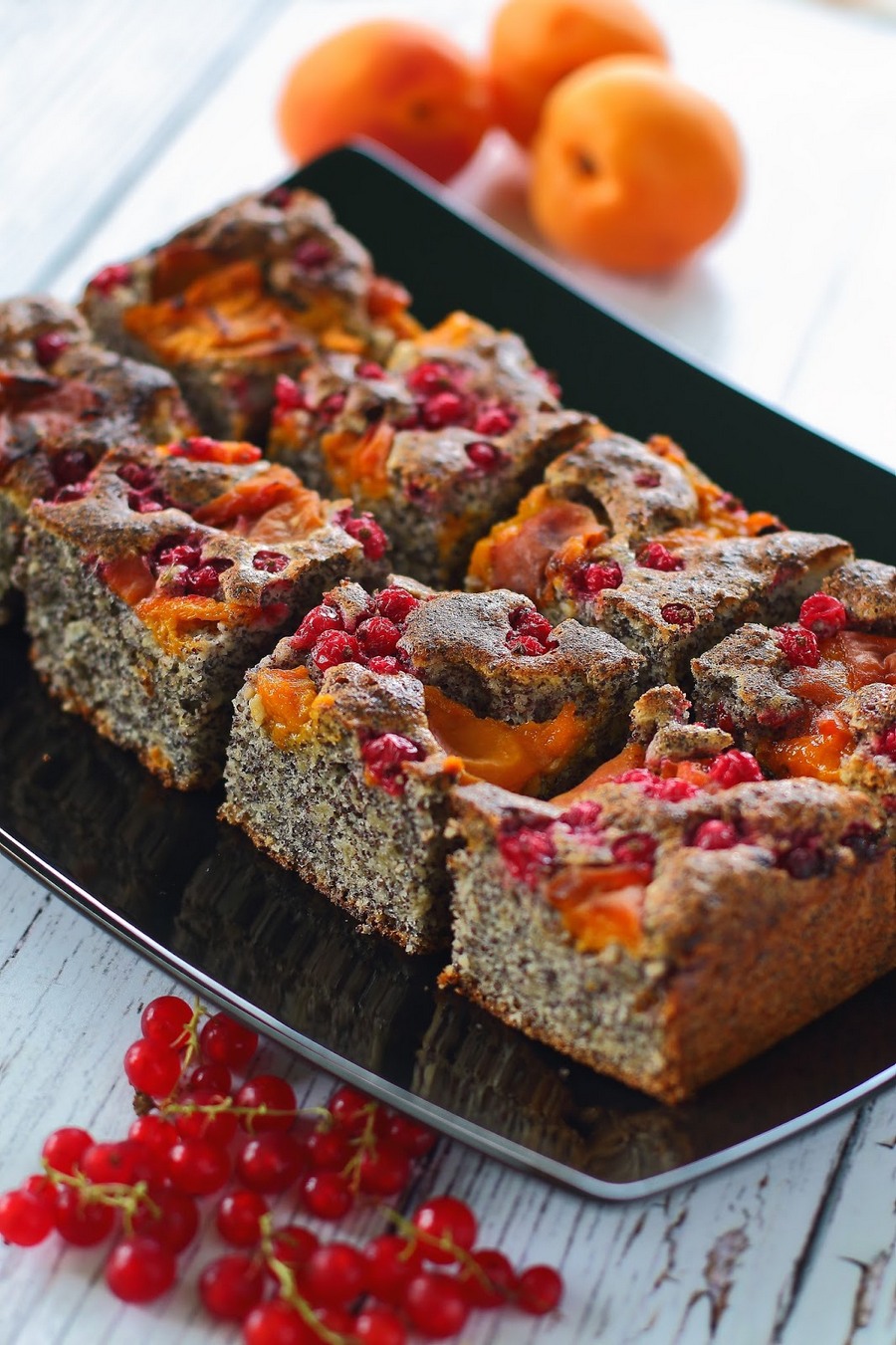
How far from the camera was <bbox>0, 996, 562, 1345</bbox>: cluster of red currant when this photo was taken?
280 cm

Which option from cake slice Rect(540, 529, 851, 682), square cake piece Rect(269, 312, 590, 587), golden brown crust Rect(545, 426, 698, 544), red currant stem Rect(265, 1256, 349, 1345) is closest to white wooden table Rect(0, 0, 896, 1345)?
red currant stem Rect(265, 1256, 349, 1345)

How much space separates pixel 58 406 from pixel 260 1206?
2.24 m

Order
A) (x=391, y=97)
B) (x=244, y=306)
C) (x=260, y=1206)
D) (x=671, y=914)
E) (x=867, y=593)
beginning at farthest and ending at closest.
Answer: (x=391, y=97)
(x=244, y=306)
(x=867, y=593)
(x=260, y=1206)
(x=671, y=914)

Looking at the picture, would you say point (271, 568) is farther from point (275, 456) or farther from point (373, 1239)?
point (373, 1239)

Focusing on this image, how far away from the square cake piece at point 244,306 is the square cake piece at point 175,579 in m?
0.45

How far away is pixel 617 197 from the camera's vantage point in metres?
5.35

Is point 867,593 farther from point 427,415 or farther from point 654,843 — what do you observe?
point 427,415

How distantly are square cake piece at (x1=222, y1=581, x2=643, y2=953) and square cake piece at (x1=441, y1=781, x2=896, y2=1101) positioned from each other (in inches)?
7.0

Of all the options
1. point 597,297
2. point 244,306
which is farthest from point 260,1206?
point 597,297

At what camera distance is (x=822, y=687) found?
344 centimetres

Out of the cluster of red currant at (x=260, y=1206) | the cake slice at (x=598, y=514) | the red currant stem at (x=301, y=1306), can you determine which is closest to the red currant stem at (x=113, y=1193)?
the cluster of red currant at (x=260, y=1206)

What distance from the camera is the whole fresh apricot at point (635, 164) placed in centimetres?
524

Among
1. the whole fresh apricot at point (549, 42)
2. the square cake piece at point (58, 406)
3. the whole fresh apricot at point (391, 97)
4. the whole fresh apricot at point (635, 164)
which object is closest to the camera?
the square cake piece at point (58, 406)

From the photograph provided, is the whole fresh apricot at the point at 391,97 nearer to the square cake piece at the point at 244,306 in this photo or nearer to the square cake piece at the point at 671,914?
the square cake piece at the point at 244,306
